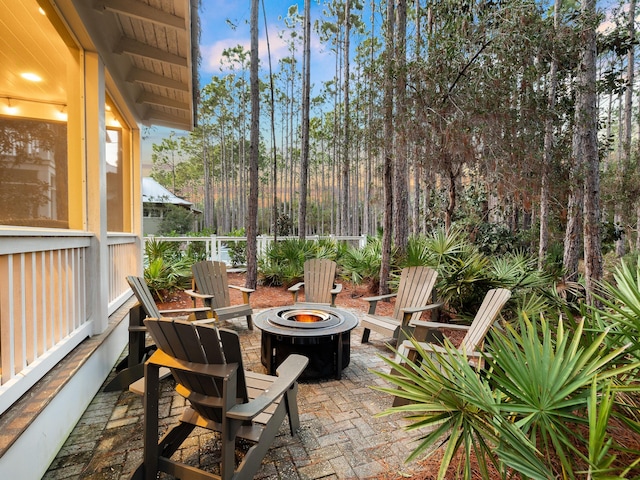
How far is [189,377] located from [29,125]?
3.41 m

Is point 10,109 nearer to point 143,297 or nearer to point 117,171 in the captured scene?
point 117,171

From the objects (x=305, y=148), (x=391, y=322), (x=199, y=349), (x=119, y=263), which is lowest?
(x=391, y=322)

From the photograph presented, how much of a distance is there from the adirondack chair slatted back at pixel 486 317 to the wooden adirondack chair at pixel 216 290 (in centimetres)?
275

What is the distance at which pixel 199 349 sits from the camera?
1568 mm

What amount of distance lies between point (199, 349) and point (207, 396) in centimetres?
31

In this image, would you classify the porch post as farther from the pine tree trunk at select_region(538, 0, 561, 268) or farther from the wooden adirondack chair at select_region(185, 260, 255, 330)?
the pine tree trunk at select_region(538, 0, 561, 268)

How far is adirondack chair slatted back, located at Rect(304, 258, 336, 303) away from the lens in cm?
480

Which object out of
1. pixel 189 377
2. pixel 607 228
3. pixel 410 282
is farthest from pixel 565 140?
pixel 189 377

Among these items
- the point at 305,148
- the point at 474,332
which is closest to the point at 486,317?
the point at 474,332

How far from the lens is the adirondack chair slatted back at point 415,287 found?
4.00 metres

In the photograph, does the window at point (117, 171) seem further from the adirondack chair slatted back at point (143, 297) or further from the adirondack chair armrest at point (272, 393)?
the adirondack chair armrest at point (272, 393)

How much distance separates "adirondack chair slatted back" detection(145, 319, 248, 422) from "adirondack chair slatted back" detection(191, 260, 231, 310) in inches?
102

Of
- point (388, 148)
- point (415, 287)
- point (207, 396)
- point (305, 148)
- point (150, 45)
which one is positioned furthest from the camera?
point (305, 148)

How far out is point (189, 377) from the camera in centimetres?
168
